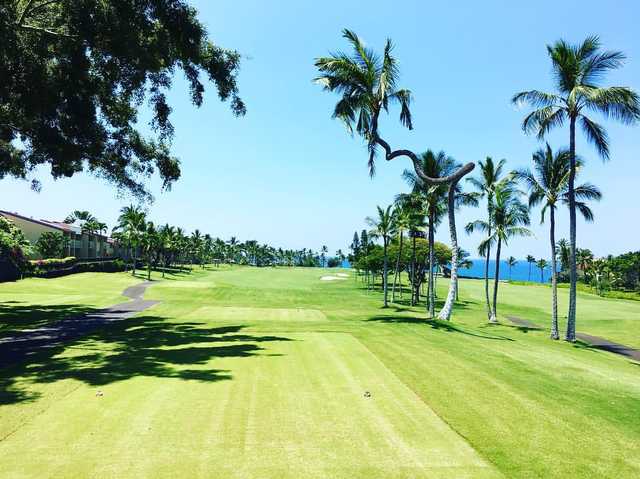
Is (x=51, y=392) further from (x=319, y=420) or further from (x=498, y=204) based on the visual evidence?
(x=498, y=204)

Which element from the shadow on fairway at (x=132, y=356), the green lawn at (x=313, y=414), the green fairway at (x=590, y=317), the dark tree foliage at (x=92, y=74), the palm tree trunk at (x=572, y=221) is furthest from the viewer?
the green fairway at (x=590, y=317)

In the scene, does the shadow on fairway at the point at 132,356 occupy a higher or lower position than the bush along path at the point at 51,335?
higher

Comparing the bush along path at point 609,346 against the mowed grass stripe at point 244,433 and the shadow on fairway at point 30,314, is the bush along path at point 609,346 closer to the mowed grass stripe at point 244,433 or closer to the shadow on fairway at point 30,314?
the mowed grass stripe at point 244,433

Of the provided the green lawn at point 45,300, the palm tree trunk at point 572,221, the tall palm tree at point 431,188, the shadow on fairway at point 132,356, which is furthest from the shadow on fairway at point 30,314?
the palm tree trunk at point 572,221

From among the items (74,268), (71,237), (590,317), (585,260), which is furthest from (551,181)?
(585,260)

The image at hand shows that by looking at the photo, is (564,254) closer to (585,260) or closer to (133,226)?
(585,260)

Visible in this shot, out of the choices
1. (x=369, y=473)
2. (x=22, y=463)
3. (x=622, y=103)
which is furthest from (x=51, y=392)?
(x=622, y=103)

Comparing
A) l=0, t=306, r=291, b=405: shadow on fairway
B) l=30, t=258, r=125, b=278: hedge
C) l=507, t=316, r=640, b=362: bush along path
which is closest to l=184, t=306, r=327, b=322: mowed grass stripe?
l=0, t=306, r=291, b=405: shadow on fairway

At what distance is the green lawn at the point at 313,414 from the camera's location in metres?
6.85

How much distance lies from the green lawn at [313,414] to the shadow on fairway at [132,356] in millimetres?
86

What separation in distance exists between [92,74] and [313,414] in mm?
22919

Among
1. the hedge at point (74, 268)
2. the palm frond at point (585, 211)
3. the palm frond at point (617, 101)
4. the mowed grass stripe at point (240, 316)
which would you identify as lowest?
the mowed grass stripe at point (240, 316)

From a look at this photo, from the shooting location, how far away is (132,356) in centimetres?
1521

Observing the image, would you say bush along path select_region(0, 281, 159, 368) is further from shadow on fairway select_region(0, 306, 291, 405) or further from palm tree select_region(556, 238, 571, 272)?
palm tree select_region(556, 238, 571, 272)
